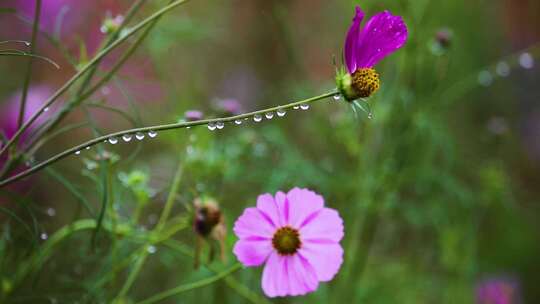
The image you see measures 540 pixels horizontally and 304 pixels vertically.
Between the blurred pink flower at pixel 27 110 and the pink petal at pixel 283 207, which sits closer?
the pink petal at pixel 283 207

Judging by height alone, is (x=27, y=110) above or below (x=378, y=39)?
above

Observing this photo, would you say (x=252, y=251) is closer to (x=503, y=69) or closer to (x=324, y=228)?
(x=324, y=228)

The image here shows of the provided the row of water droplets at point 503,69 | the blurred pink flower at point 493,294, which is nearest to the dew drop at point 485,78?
the row of water droplets at point 503,69

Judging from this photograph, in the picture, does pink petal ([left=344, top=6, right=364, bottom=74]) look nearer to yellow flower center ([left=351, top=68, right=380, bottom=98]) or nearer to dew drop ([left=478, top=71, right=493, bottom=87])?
yellow flower center ([left=351, top=68, right=380, bottom=98])

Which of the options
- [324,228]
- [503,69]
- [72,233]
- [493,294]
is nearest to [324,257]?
[324,228]

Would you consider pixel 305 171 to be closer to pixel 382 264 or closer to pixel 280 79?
pixel 382 264

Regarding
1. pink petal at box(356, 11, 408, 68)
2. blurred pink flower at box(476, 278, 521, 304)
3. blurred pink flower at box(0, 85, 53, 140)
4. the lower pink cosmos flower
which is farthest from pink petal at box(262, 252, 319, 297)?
blurred pink flower at box(476, 278, 521, 304)

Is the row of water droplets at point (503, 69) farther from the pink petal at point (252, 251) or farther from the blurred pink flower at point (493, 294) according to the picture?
the pink petal at point (252, 251)
